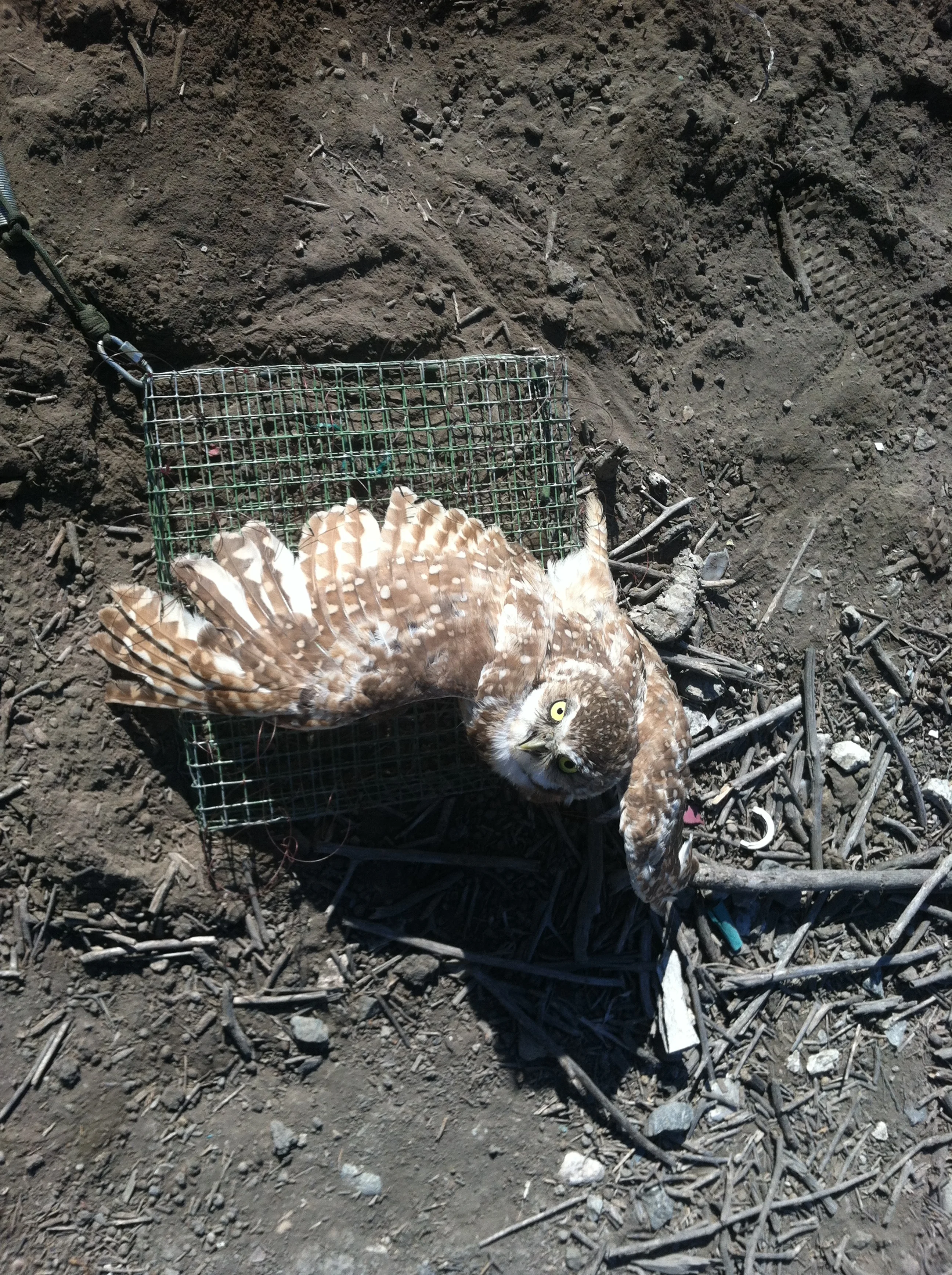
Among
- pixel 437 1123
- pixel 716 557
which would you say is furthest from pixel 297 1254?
pixel 716 557

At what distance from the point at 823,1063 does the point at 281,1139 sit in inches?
101

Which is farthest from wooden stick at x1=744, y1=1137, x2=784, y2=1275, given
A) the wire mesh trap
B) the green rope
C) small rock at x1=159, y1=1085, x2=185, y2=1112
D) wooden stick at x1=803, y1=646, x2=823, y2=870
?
the green rope

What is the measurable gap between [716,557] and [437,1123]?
113 inches

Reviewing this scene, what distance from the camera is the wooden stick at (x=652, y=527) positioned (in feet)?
11.5

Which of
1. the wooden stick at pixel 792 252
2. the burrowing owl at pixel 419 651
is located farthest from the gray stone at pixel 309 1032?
the wooden stick at pixel 792 252

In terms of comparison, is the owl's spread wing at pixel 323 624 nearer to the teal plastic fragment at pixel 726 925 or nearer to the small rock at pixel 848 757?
the teal plastic fragment at pixel 726 925

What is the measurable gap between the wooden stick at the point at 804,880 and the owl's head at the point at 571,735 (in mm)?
966

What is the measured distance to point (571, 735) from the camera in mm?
2617

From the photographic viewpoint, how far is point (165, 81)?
2.92 metres

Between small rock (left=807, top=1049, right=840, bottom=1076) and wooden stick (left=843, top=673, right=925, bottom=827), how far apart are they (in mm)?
1207

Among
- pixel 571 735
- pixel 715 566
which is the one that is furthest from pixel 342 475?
pixel 715 566

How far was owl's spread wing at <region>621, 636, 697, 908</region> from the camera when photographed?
113 inches

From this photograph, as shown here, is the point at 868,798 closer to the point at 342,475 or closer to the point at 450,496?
the point at 450,496

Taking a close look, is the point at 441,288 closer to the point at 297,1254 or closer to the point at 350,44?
the point at 350,44
